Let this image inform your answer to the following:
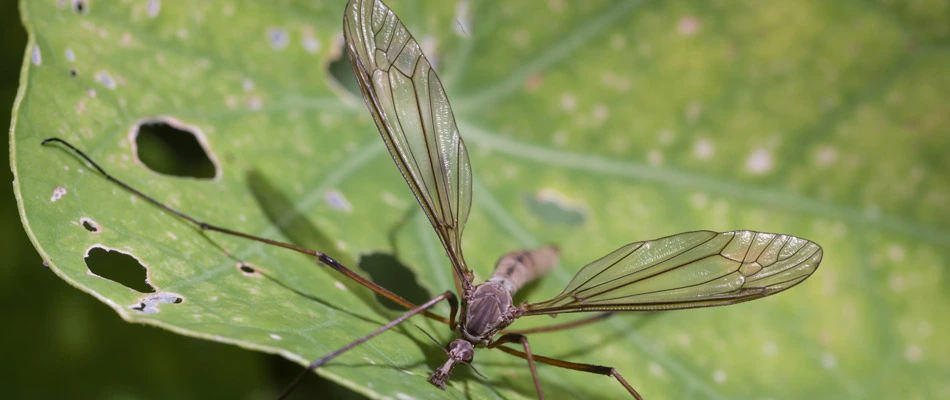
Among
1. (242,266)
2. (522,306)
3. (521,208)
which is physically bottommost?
(242,266)

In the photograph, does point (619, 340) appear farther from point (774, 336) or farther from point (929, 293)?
point (929, 293)

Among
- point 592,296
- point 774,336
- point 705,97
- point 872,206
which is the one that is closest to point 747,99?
point 705,97

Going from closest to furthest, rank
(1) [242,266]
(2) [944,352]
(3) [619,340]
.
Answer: (1) [242,266] → (3) [619,340] → (2) [944,352]

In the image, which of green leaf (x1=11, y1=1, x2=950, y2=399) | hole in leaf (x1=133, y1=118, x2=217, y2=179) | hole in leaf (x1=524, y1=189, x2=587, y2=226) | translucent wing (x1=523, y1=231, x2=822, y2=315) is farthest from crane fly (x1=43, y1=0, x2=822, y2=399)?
hole in leaf (x1=524, y1=189, x2=587, y2=226)

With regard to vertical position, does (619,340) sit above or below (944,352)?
below

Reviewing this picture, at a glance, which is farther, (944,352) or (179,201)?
(944,352)

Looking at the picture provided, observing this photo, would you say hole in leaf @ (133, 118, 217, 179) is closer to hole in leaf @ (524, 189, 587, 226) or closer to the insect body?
the insect body

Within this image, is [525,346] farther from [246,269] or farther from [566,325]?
[246,269]
